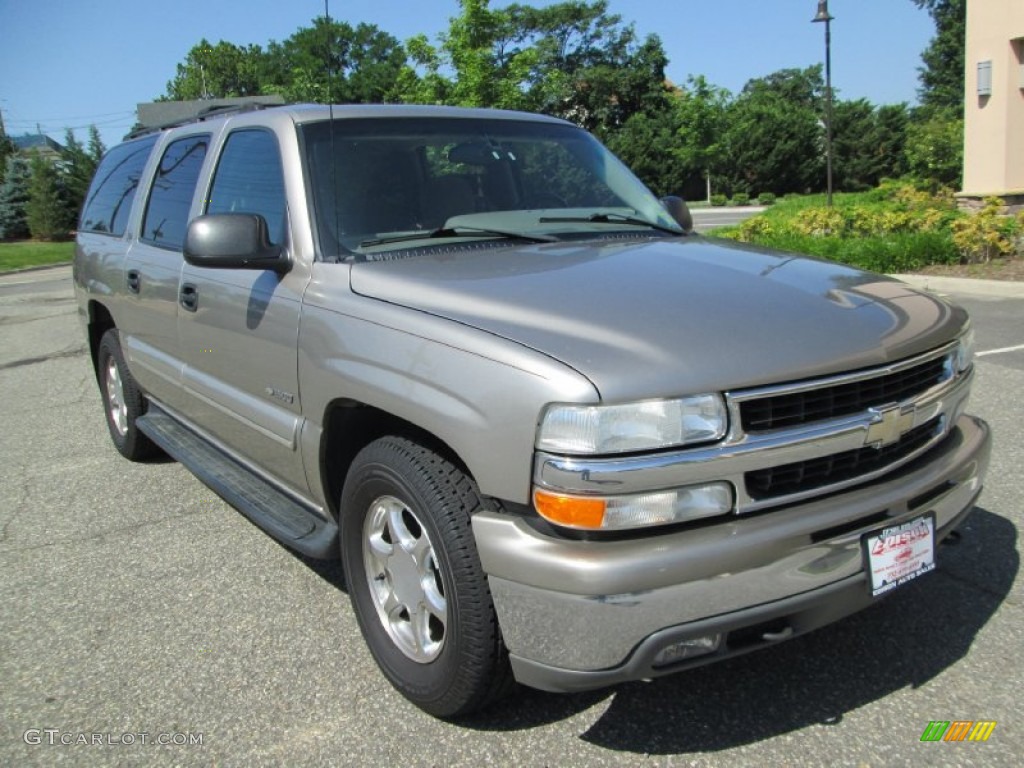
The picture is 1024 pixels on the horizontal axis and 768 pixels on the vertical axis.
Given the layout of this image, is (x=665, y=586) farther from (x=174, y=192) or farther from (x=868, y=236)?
(x=868, y=236)

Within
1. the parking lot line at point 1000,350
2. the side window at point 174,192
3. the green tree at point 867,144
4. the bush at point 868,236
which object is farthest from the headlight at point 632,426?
the green tree at point 867,144

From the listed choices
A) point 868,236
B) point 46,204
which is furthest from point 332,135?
point 46,204

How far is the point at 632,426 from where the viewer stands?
2061 millimetres

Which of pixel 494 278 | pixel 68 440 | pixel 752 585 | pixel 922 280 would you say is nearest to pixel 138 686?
pixel 494 278

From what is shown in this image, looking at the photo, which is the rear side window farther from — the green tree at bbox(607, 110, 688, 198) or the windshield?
the green tree at bbox(607, 110, 688, 198)

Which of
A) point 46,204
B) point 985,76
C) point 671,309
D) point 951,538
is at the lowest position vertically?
point 951,538

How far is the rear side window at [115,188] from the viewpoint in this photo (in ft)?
16.3

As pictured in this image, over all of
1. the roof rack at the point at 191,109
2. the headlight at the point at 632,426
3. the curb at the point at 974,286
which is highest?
the roof rack at the point at 191,109

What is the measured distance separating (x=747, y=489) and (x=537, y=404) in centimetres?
57

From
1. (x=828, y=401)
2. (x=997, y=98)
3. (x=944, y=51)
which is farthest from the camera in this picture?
(x=944, y=51)

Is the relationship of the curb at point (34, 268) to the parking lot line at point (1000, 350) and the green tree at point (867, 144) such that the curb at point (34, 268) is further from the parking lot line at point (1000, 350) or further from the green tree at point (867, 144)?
the green tree at point (867, 144)

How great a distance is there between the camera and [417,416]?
240cm

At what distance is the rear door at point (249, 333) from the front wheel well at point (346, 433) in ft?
0.54

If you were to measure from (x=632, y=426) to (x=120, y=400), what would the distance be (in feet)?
14.5
